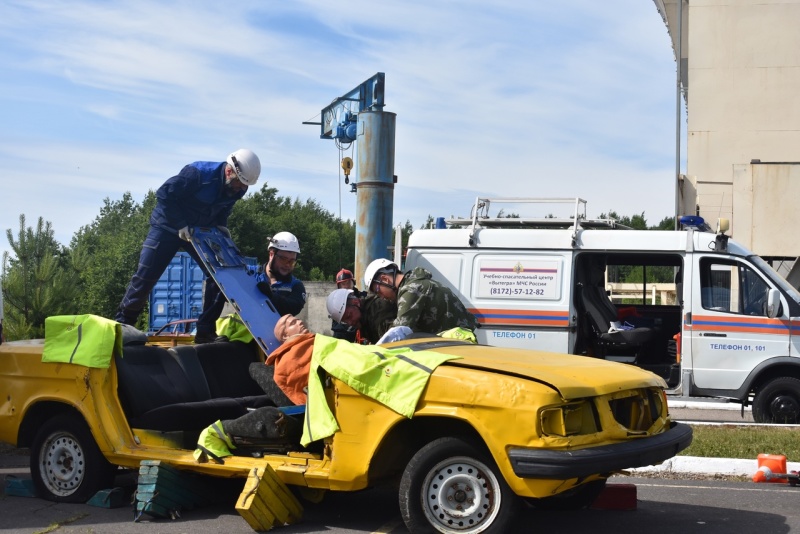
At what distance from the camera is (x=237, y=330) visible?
828cm

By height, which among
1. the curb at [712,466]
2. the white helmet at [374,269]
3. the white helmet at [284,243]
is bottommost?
the curb at [712,466]

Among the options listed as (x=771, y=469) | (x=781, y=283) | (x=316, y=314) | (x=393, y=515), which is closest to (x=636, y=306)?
(x=781, y=283)

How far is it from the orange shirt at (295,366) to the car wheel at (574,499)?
67.3 inches

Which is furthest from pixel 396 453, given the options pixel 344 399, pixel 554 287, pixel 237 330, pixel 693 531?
pixel 554 287

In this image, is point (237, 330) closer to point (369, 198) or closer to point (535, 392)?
point (535, 392)

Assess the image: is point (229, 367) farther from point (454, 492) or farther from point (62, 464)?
point (454, 492)

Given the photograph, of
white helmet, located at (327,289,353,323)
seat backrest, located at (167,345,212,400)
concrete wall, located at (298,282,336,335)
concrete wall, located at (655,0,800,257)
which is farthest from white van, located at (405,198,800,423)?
concrete wall, located at (655,0,800,257)

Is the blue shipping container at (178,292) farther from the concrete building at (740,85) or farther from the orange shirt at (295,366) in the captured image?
the orange shirt at (295,366)

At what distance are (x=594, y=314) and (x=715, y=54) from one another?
811 inches

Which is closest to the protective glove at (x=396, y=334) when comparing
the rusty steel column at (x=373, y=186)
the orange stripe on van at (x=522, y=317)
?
the orange stripe on van at (x=522, y=317)

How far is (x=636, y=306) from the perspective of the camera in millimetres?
14781

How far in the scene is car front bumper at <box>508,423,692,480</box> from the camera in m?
5.41

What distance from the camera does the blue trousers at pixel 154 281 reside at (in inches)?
341

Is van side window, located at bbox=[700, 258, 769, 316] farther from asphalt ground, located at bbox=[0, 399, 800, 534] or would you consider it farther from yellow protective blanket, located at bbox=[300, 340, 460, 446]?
yellow protective blanket, located at bbox=[300, 340, 460, 446]
